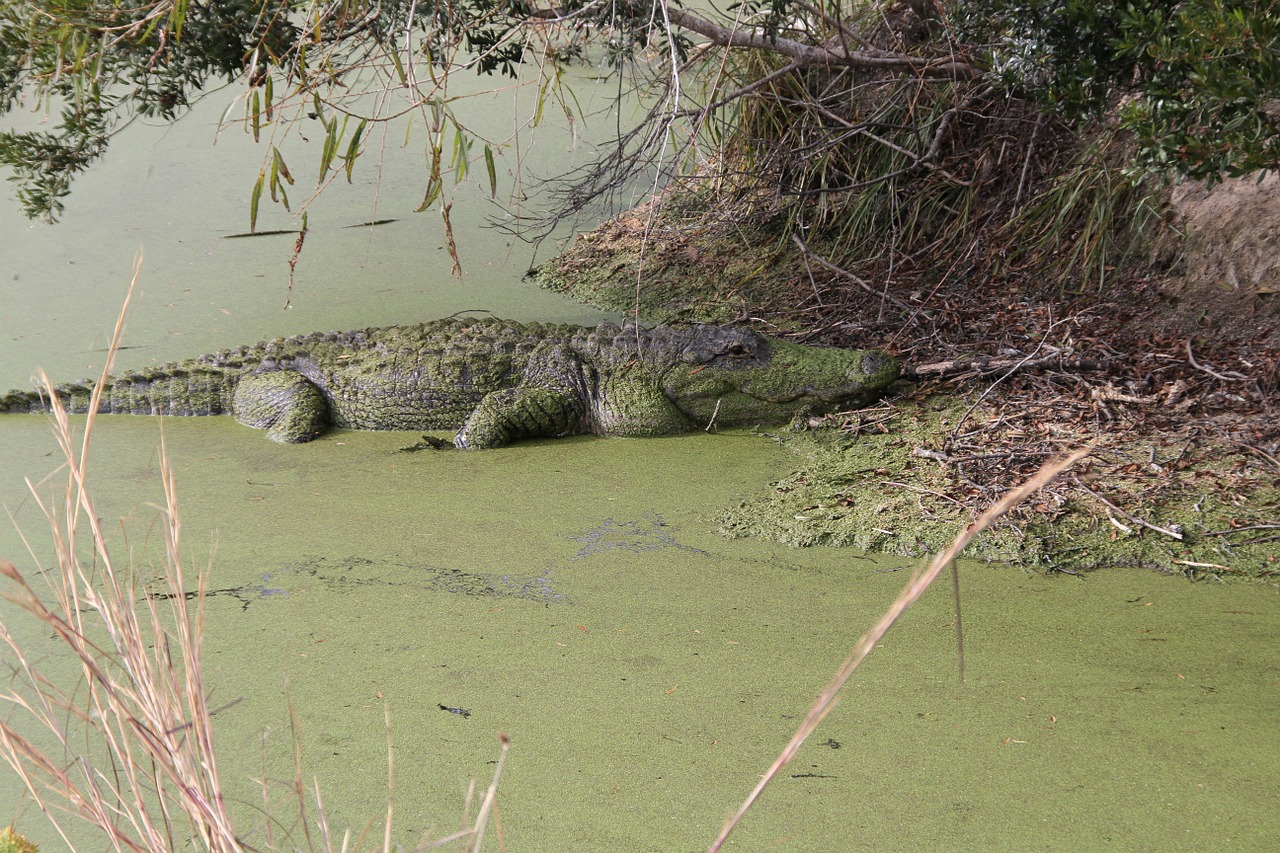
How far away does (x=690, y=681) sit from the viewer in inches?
96.7

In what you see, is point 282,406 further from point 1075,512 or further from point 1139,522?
point 1139,522

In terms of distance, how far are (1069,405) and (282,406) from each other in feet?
10.5

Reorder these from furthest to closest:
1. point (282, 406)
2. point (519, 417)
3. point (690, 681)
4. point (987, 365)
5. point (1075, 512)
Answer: point (282, 406) → point (519, 417) → point (987, 365) → point (1075, 512) → point (690, 681)

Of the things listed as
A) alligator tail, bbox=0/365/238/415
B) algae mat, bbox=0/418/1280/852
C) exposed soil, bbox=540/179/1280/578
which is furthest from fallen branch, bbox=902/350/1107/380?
alligator tail, bbox=0/365/238/415

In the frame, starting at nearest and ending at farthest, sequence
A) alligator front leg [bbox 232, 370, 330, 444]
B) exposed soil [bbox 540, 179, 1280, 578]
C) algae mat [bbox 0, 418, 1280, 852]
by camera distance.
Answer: algae mat [bbox 0, 418, 1280, 852] → exposed soil [bbox 540, 179, 1280, 578] → alligator front leg [bbox 232, 370, 330, 444]

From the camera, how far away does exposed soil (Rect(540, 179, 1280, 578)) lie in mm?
3051

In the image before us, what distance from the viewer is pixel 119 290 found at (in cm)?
573

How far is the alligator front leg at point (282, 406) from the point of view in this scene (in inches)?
171

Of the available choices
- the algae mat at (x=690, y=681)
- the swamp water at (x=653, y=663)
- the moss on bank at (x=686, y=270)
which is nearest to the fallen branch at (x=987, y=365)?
the swamp water at (x=653, y=663)

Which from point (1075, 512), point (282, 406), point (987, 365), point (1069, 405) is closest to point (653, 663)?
point (1075, 512)

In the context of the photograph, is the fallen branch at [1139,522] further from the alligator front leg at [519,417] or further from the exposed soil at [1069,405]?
the alligator front leg at [519,417]

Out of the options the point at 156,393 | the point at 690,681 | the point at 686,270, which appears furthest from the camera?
the point at 686,270

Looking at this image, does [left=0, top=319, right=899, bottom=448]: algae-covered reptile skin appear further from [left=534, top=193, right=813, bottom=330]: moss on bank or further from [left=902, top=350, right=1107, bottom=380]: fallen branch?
[left=534, top=193, right=813, bottom=330]: moss on bank

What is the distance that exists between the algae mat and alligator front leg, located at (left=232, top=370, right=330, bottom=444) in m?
0.74
